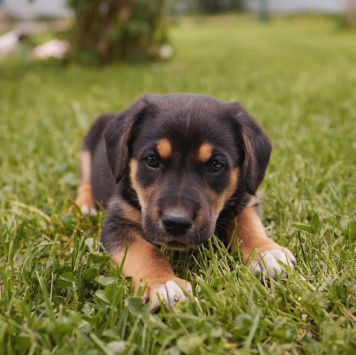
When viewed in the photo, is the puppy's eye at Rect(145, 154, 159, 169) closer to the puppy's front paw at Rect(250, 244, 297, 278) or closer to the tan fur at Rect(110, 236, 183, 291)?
the tan fur at Rect(110, 236, 183, 291)

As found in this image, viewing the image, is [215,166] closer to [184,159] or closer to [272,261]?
[184,159]

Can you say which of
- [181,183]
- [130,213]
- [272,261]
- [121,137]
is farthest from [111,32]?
[272,261]

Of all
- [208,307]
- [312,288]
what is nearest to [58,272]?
[208,307]

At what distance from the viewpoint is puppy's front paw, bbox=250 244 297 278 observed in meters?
2.51

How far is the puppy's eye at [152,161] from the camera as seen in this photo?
293cm

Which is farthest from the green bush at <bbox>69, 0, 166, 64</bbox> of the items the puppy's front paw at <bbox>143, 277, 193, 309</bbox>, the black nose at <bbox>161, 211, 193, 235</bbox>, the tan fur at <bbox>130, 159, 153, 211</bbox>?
the puppy's front paw at <bbox>143, 277, 193, 309</bbox>

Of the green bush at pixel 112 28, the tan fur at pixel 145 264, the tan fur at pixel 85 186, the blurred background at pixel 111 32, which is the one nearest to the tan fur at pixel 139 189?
the tan fur at pixel 145 264

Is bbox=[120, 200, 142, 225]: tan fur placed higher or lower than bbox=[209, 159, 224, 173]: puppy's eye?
lower

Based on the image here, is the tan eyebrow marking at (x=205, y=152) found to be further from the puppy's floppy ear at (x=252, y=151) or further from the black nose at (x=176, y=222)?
the black nose at (x=176, y=222)

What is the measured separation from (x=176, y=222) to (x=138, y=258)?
0.29 metres

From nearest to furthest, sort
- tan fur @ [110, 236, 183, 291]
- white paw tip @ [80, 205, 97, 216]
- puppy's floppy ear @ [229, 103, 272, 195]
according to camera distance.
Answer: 1. tan fur @ [110, 236, 183, 291]
2. puppy's floppy ear @ [229, 103, 272, 195]
3. white paw tip @ [80, 205, 97, 216]

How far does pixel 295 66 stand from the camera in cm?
1090

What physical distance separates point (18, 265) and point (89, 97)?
4.99 m

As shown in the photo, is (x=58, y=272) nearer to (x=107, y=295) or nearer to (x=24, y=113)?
(x=107, y=295)
